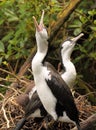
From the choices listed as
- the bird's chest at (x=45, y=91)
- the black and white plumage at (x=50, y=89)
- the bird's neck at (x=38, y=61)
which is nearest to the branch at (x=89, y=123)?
the black and white plumage at (x=50, y=89)

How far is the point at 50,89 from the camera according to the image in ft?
15.2

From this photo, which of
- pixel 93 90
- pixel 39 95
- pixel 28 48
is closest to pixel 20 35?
pixel 28 48

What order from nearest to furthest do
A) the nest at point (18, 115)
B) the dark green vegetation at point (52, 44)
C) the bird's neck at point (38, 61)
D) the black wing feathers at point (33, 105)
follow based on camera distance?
the bird's neck at point (38, 61) < the black wing feathers at point (33, 105) < the nest at point (18, 115) < the dark green vegetation at point (52, 44)

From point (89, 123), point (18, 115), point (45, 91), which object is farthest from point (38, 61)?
point (18, 115)

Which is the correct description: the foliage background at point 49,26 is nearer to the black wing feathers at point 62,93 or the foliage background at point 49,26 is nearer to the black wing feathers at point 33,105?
the black wing feathers at point 33,105

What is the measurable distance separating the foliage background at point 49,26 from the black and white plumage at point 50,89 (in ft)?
2.35

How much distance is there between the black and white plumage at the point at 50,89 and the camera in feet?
14.9

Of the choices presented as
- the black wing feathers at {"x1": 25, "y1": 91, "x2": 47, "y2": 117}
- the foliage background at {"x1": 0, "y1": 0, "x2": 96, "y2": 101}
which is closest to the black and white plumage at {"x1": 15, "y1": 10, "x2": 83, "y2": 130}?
the black wing feathers at {"x1": 25, "y1": 91, "x2": 47, "y2": 117}

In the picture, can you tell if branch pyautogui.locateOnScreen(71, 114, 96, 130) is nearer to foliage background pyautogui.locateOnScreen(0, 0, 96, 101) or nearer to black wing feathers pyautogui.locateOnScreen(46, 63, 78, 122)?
black wing feathers pyautogui.locateOnScreen(46, 63, 78, 122)

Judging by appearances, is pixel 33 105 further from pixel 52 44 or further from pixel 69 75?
pixel 52 44

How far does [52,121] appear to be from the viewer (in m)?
4.95

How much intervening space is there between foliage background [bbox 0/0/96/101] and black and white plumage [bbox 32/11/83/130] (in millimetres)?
715

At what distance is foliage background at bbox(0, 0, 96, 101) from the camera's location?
5383 millimetres

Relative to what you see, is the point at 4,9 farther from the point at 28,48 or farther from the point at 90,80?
the point at 90,80
